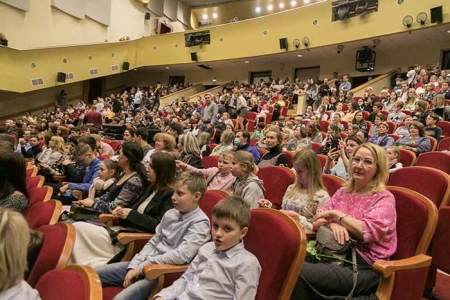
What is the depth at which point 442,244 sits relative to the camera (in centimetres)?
157

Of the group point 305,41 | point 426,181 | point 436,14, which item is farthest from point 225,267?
point 305,41

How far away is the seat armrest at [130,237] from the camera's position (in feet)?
4.98

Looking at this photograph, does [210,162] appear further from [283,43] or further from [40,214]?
[283,43]

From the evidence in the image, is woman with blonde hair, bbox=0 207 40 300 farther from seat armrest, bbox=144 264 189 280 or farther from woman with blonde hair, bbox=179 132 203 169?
woman with blonde hair, bbox=179 132 203 169

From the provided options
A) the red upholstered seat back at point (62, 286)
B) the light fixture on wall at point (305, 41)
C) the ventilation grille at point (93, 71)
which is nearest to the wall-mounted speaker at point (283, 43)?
the light fixture on wall at point (305, 41)

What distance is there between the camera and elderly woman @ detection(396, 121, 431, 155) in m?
3.18

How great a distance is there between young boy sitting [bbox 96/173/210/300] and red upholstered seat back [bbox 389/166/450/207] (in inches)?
41.6

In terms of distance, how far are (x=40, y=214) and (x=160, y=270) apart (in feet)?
2.02

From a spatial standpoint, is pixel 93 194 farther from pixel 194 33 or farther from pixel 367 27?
pixel 194 33

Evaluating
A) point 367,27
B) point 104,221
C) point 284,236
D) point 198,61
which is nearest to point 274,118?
point 367,27

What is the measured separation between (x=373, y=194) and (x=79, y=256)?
43.4 inches

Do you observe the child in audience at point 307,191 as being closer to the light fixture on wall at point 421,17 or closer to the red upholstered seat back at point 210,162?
the red upholstered seat back at point 210,162

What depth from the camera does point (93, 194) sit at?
2275 millimetres

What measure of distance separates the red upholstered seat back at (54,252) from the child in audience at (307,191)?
0.75 m
